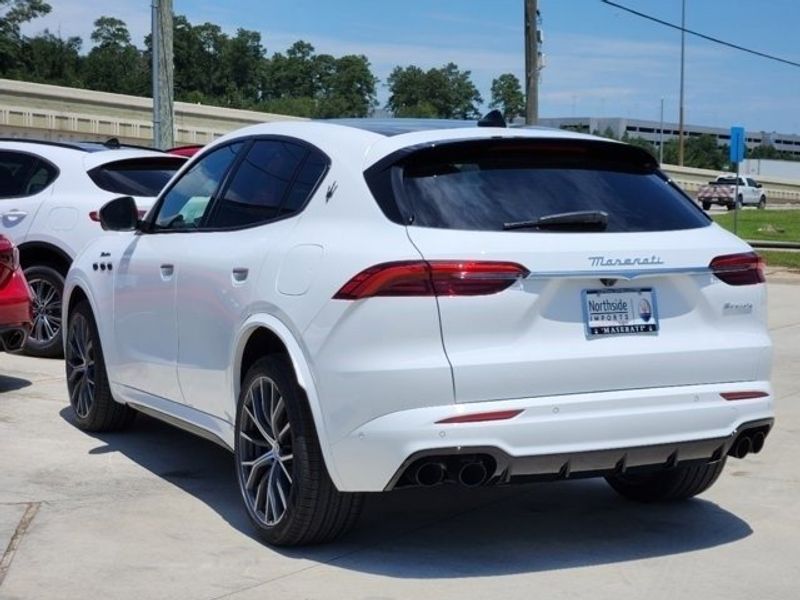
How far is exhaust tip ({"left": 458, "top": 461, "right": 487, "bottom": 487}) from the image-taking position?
4.79 meters

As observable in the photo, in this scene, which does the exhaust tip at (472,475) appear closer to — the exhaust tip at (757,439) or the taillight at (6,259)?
the exhaust tip at (757,439)

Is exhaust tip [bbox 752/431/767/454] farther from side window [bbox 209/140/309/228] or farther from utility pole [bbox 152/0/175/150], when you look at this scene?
utility pole [bbox 152/0/175/150]

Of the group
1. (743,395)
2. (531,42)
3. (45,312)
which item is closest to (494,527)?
(743,395)

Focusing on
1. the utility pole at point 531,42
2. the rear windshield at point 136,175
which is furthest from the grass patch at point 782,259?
the rear windshield at point 136,175

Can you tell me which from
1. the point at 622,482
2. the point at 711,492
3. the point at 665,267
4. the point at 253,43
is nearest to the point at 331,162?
the point at 665,267

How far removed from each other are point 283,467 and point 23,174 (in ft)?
21.3

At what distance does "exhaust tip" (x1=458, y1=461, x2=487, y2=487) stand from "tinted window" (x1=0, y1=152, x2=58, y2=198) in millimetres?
6822

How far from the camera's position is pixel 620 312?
503 centimetres

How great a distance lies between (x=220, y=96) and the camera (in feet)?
385

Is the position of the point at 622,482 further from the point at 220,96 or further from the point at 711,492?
the point at 220,96

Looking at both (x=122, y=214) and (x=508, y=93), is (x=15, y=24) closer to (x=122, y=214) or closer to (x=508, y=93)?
(x=508, y=93)

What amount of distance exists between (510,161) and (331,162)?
73cm

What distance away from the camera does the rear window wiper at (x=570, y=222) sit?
16.4ft

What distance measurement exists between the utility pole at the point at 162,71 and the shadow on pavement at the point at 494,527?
42.3 feet
